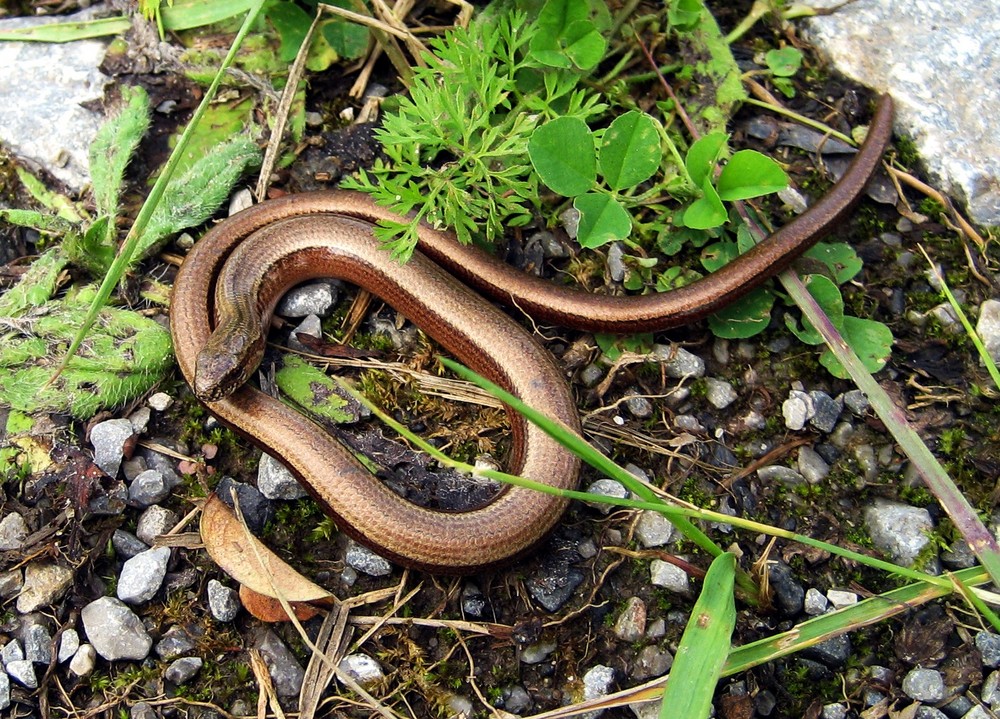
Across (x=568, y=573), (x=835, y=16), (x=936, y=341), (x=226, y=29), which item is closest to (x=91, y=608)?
(x=568, y=573)

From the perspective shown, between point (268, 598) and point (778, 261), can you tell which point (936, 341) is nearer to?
point (778, 261)

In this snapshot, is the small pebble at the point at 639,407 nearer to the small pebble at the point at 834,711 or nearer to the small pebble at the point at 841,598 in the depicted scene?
the small pebble at the point at 841,598

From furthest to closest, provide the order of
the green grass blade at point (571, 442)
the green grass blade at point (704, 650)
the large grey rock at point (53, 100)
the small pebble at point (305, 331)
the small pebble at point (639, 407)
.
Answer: the large grey rock at point (53, 100) → the small pebble at point (305, 331) → the small pebble at point (639, 407) → the green grass blade at point (704, 650) → the green grass blade at point (571, 442)

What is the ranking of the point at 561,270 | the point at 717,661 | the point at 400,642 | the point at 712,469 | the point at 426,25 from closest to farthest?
the point at 717,661, the point at 400,642, the point at 712,469, the point at 561,270, the point at 426,25

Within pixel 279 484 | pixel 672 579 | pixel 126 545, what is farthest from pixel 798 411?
pixel 126 545

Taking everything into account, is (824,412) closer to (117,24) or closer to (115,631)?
(115,631)

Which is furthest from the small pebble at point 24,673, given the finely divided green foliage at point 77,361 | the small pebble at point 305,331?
the small pebble at point 305,331
